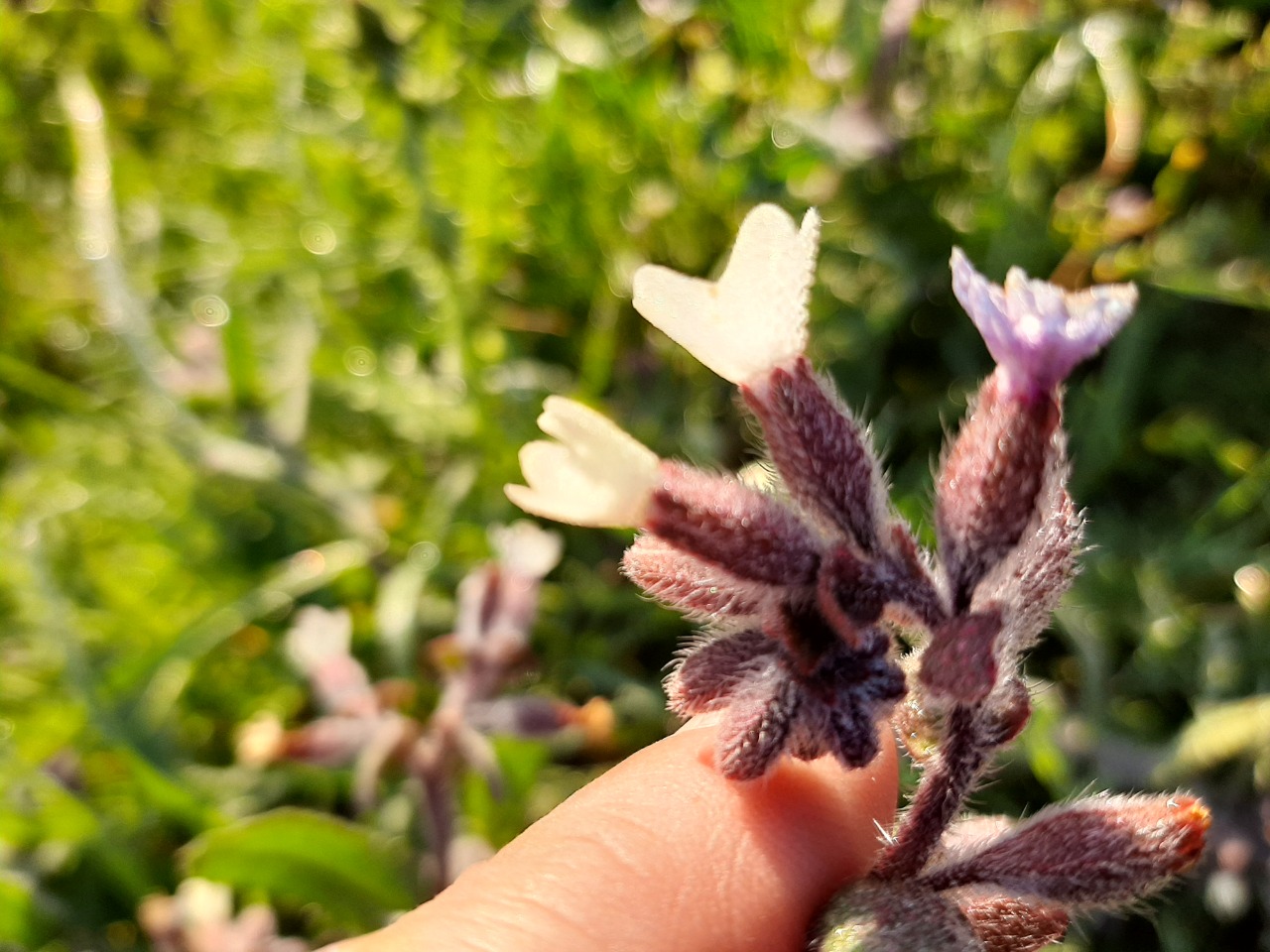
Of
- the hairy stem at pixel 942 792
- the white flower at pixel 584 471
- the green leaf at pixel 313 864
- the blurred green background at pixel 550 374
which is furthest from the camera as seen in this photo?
the blurred green background at pixel 550 374

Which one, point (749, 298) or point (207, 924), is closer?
point (749, 298)

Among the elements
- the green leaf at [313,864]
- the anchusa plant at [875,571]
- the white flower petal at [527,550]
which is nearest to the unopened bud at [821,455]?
the anchusa plant at [875,571]

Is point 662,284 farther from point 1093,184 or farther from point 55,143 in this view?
point 55,143

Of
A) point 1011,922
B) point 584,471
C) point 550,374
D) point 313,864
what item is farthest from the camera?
point 550,374

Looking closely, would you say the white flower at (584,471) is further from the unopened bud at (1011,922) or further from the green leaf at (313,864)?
the green leaf at (313,864)

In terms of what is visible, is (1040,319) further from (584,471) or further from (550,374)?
(550,374)

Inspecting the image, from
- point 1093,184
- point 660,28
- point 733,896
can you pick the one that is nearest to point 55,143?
point 660,28

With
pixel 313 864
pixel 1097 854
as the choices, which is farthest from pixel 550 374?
pixel 1097 854
